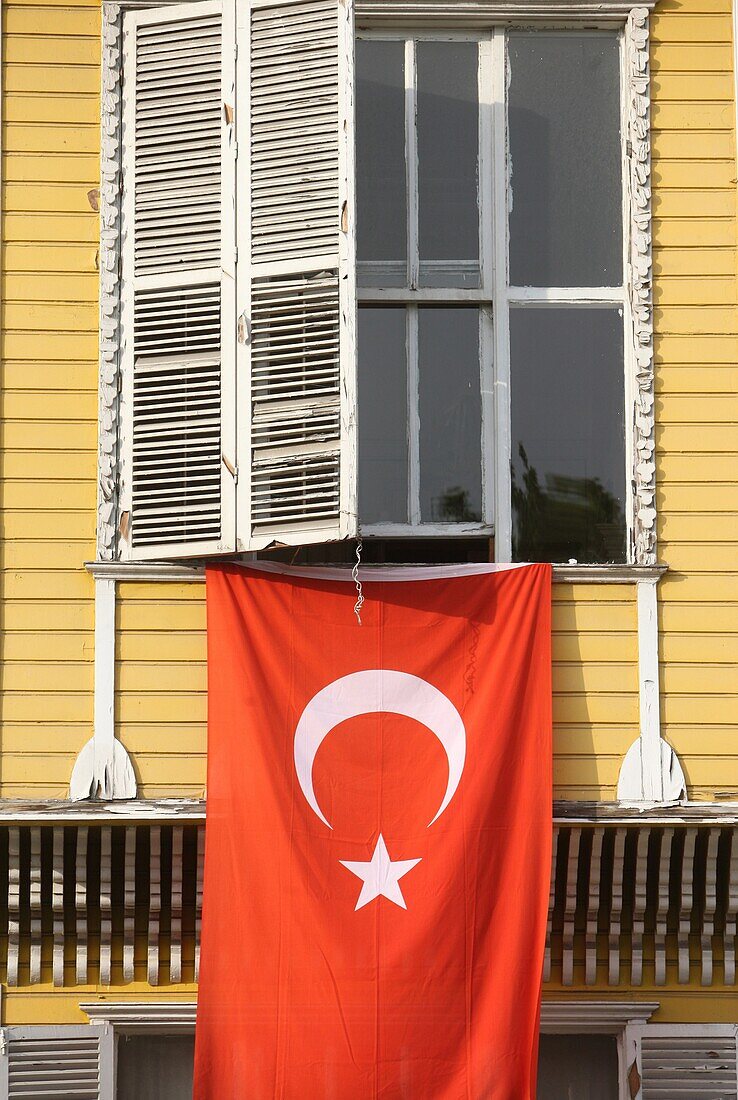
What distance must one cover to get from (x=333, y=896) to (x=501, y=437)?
97.7 inches

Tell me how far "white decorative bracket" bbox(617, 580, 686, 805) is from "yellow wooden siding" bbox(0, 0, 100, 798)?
8.75 feet

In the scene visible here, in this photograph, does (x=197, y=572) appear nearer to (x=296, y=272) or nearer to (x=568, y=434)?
(x=296, y=272)

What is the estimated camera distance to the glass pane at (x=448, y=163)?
8.49 metres

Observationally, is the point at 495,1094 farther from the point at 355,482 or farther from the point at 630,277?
the point at 630,277

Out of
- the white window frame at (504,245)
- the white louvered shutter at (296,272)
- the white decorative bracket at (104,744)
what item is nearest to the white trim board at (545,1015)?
the white decorative bracket at (104,744)

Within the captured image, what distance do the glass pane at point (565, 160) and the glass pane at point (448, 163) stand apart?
8.4 inches

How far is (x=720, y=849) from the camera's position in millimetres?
7992

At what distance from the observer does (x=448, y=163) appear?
8.58 metres

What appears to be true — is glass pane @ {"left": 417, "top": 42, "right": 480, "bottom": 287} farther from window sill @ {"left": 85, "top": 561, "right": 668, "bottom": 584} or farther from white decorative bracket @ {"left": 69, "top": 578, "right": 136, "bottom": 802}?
white decorative bracket @ {"left": 69, "top": 578, "right": 136, "bottom": 802}

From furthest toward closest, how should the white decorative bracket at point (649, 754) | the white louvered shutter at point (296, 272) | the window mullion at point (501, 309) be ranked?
the window mullion at point (501, 309), the white decorative bracket at point (649, 754), the white louvered shutter at point (296, 272)

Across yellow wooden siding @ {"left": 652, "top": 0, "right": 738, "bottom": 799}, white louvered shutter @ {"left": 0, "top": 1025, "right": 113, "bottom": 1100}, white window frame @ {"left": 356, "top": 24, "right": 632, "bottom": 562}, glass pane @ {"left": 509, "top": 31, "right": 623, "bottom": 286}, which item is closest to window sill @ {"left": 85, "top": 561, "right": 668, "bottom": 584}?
yellow wooden siding @ {"left": 652, "top": 0, "right": 738, "bottom": 799}

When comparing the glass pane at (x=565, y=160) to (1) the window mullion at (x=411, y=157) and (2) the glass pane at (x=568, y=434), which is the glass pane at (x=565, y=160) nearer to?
(2) the glass pane at (x=568, y=434)

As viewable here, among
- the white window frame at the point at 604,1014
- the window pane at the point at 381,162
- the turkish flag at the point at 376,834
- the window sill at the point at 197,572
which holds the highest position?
the window pane at the point at 381,162

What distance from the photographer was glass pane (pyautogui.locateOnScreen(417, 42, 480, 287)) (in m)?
8.49
